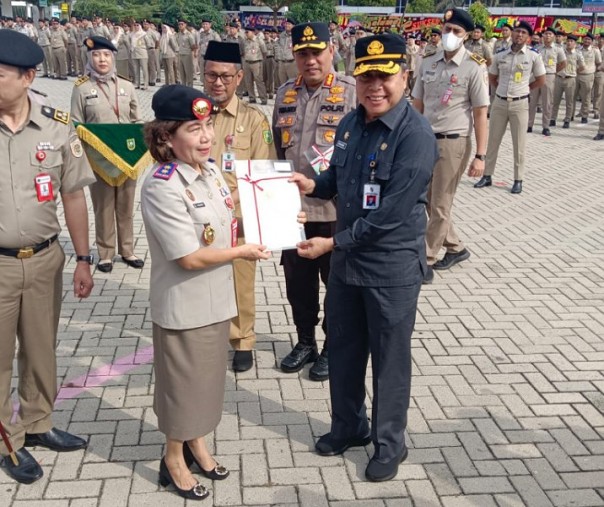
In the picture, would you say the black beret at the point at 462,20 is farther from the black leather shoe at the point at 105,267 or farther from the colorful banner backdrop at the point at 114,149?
the black leather shoe at the point at 105,267

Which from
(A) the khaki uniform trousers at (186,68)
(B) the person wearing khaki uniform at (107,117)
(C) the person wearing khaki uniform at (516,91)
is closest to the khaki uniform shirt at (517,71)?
(C) the person wearing khaki uniform at (516,91)

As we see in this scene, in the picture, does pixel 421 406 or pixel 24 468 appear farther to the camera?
pixel 421 406

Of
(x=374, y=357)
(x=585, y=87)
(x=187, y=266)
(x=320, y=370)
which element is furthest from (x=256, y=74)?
(x=187, y=266)

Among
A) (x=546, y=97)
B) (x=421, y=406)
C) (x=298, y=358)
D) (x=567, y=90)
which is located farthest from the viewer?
(x=567, y=90)

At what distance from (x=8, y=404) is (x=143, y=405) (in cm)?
85

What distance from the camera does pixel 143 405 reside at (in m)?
4.00

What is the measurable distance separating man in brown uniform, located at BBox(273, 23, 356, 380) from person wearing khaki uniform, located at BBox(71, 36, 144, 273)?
2.32 metres

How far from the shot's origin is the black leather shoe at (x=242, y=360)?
443cm

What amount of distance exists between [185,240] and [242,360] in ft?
6.17

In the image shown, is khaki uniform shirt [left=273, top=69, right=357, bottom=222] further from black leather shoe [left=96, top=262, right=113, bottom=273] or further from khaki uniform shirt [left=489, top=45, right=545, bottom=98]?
khaki uniform shirt [left=489, top=45, right=545, bottom=98]

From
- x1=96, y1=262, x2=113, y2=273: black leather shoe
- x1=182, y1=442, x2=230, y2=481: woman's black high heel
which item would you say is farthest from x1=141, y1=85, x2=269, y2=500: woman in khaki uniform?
x1=96, y1=262, x2=113, y2=273: black leather shoe

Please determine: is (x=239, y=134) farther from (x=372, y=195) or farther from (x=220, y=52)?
(x=372, y=195)

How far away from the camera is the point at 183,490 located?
10.4 feet

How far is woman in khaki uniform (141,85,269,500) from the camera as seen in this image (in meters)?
2.75
